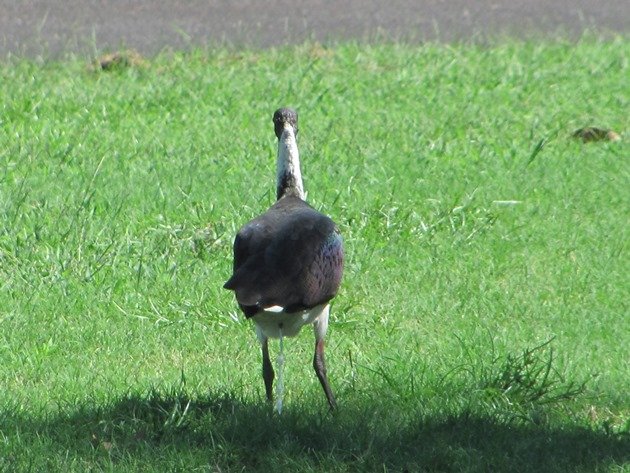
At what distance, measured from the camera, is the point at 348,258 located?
7375mm

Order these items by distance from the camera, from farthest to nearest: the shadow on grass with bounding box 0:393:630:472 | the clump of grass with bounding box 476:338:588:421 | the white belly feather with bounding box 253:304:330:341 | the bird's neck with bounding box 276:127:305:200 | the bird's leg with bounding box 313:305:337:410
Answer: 1. the bird's neck with bounding box 276:127:305:200
2. the bird's leg with bounding box 313:305:337:410
3. the clump of grass with bounding box 476:338:588:421
4. the white belly feather with bounding box 253:304:330:341
5. the shadow on grass with bounding box 0:393:630:472

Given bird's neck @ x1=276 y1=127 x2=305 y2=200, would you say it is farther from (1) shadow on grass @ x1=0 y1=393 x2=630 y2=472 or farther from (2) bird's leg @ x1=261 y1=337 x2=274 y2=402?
(1) shadow on grass @ x1=0 y1=393 x2=630 y2=472

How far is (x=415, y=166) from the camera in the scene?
28.1ft

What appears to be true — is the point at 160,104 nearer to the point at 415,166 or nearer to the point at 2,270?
the point at 415,166

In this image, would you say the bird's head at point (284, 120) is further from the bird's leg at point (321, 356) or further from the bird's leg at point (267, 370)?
the bird's leg at point (267, 370)

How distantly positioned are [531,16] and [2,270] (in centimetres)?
610

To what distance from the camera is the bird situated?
5.35 metres

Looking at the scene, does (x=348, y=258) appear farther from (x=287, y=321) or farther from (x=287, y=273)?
(x=287, y=273)

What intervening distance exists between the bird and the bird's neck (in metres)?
0.12

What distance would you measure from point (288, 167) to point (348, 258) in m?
1.20

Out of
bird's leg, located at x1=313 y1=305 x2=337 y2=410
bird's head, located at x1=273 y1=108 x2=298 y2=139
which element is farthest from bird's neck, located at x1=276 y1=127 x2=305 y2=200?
bird's leg, located at x1=313 y1=305 x2=337 y2=410

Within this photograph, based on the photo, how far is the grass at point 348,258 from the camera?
5.40m

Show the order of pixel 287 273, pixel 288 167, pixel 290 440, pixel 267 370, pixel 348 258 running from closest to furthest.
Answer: pixel 290 440, pixel 287 273, pixel 267 370, pixel 288 167, pixel 348 258

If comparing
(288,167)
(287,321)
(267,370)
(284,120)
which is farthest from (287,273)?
(284,120)
